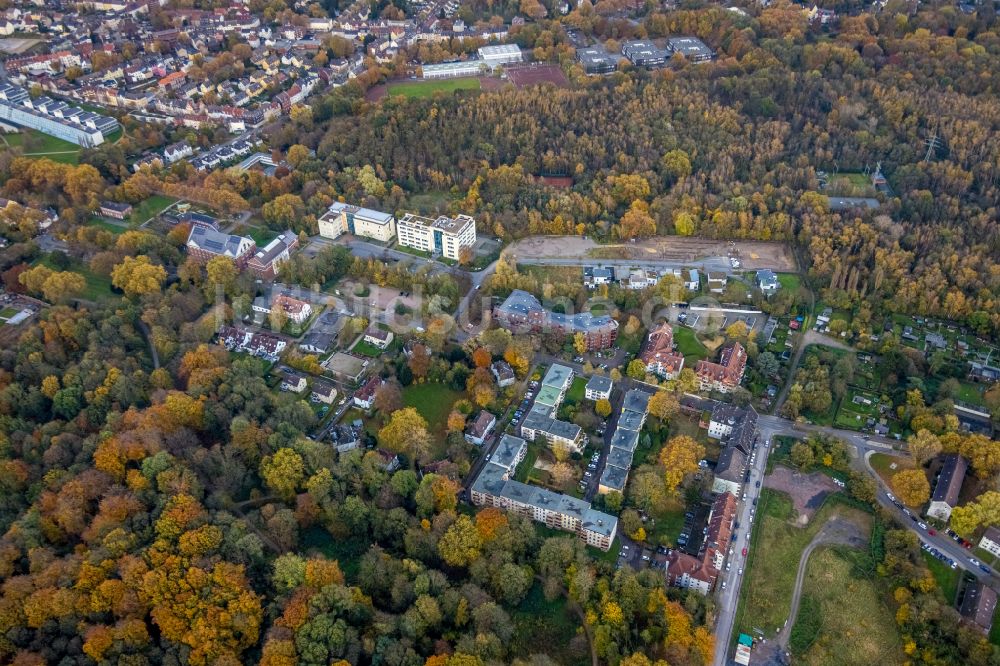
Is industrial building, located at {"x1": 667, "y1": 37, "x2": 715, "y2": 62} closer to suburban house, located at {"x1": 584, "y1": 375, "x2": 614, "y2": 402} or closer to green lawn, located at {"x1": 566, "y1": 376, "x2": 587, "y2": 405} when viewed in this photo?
green lawn, located at {"x1": 566, "y1": 376, "x2": 587, "y2": 405}

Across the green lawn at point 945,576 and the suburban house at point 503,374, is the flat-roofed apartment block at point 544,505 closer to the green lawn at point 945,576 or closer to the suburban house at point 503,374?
the suburban house at point 503,374

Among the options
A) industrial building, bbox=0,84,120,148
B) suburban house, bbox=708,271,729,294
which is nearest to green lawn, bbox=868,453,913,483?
suburban house, bbox=708,271,729,294

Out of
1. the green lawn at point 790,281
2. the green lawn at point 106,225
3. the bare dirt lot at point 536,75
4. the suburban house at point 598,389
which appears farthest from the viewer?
the bare dirt lot at point 536,75

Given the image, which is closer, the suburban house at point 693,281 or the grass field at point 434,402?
the grass field at point 434,402

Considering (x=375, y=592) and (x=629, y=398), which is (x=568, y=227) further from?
(x=375, y=592)

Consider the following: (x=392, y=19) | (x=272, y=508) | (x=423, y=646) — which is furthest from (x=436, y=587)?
(x=392, y=19)

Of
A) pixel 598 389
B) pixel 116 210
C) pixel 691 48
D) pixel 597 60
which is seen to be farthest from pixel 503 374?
pixel 691 48

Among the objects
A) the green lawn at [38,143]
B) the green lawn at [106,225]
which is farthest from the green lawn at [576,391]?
the green lawn at [38,143]
